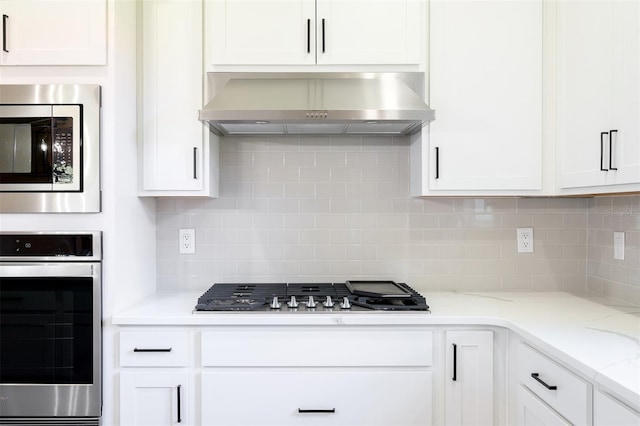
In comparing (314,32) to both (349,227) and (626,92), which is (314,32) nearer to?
(349,227)

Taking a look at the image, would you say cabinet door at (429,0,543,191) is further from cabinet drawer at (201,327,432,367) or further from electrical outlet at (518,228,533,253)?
cabinet drawer at (201,327,432,367)

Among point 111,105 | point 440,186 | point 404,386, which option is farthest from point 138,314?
point 440,186

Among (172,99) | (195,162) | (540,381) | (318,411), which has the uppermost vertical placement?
(172,99)

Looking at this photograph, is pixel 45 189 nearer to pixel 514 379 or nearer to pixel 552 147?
pixel 514 379

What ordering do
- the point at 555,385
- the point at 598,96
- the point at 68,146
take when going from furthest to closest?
the point at 68,146, the point at 598,96, the point at 555,385

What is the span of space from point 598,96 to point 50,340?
246cm

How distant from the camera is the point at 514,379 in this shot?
5.75 feet

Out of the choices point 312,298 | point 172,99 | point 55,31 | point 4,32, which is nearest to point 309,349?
point 312,298

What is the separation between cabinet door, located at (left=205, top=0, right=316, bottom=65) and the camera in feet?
6.72

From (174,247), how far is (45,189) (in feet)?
2.44

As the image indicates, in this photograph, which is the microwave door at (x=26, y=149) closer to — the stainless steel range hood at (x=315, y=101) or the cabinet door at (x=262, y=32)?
the stainless steel range hood at (x=315, y=101)

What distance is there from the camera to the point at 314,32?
2049 millimetres

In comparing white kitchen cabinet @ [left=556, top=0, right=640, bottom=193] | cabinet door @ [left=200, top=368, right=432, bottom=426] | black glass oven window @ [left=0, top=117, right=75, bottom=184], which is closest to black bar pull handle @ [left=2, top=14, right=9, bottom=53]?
black glass oven window @ [left=0, top=117, right=75, bottom=184]

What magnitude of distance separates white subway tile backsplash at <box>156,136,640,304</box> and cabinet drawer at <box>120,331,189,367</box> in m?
0.58
